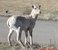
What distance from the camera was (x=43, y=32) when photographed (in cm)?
1928

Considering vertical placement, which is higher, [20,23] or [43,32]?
[20,23]

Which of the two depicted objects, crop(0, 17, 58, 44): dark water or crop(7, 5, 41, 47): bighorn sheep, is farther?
crop(0, 17, 58, 44): dark water

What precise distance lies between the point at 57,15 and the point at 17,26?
1057cm

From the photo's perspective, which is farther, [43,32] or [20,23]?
[43,32]

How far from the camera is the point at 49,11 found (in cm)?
2686

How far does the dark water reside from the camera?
1730 centimetres

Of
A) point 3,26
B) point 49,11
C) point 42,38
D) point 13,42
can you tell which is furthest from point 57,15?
point 13,42

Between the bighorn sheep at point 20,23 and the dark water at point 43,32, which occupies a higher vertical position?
the bighorn sheep at point 20,23

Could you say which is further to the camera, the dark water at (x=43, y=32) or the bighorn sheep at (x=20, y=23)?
the dark water at (x=43, y=32)

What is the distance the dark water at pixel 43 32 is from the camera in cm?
1730

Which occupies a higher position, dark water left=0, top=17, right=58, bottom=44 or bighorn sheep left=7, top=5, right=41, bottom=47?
bighorn sheep left=7, top=5, right=41, bottom=47

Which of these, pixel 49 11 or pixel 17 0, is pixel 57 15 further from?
pixel 17 0

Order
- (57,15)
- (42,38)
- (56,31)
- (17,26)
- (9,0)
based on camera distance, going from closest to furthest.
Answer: (17,26) < (42,38) < (56,31) < (57,15) < (9,0)

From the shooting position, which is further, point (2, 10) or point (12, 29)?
point (2, 10)
